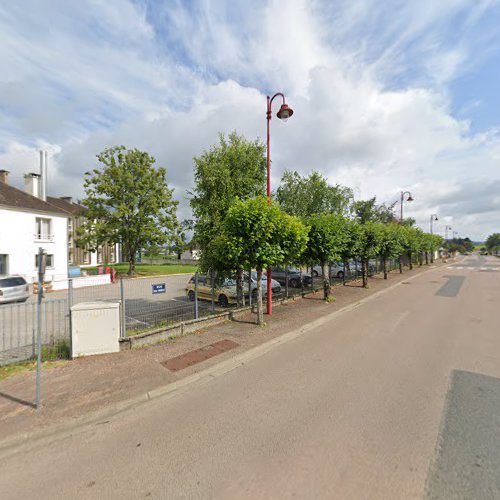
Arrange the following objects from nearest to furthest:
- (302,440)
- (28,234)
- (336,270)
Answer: (302,440) → (28,234) → (336,270)

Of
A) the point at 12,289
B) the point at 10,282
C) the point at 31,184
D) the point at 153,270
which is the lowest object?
the point at 153,270

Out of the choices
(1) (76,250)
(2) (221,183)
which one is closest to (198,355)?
(2) (221,183)

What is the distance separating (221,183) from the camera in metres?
9.79

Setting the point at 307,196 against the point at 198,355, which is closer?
the point at 198,355

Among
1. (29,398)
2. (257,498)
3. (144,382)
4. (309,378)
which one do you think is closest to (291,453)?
(257,498)

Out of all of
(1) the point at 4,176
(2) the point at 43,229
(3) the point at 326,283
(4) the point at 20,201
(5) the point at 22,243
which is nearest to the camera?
(3) the point at 326,283

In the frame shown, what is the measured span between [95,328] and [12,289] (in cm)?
977

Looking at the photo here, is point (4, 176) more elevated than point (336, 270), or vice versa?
point (4, 176)

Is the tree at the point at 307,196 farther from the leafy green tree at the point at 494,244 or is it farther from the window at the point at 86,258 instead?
the leafy green tree at the point at 494,244

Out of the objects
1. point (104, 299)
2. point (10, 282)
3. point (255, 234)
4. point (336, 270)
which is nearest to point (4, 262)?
point (10, 282)

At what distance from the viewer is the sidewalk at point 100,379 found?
13.2 ft

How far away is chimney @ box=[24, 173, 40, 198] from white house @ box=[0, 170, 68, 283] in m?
3.49

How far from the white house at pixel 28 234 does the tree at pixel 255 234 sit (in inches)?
631

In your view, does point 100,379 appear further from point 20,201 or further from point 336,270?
point 20,201
